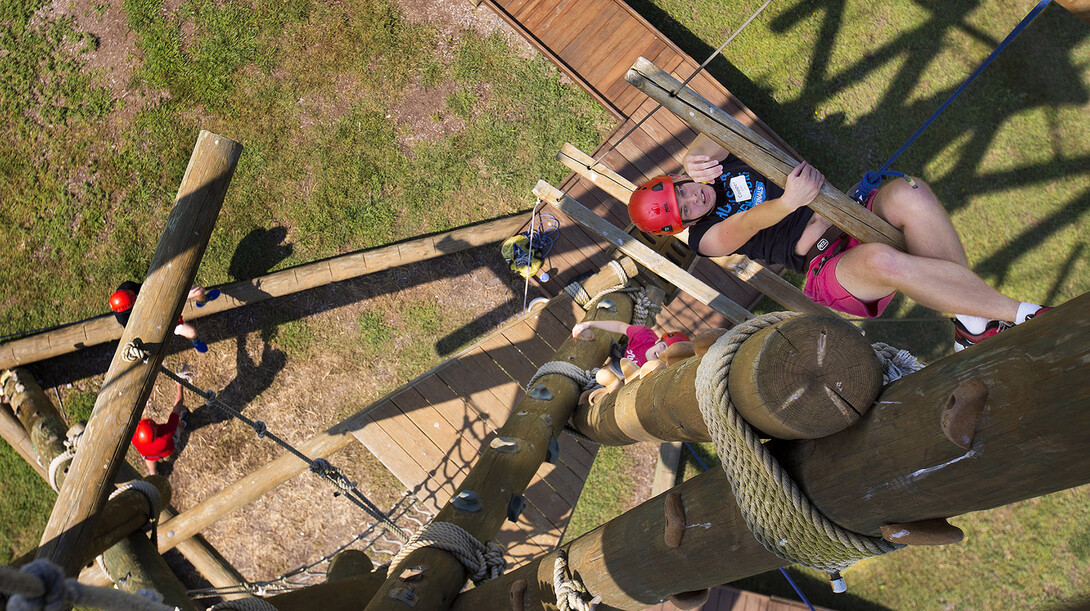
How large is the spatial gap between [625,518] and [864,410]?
110 centimetres

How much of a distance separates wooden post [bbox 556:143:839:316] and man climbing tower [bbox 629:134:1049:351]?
437 mm

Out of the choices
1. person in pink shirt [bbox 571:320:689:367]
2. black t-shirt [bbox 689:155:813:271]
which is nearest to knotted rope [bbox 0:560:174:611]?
person in pink shirt [bbox 571:320:689:367]

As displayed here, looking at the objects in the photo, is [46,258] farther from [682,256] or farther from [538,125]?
[682,256]

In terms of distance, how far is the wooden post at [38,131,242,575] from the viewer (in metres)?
3.26

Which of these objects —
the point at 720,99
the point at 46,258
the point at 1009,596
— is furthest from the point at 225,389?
the point at 1009,596

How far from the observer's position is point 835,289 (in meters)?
3.59

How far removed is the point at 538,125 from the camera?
6.88m

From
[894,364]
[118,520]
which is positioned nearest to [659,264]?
[894,364]

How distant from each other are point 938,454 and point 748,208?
3115 mm

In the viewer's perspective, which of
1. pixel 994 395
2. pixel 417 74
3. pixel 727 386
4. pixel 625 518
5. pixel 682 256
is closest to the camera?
pixel 994 395

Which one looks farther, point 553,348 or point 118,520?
point 553,348

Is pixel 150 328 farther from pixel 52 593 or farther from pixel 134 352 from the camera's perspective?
pixel 52 593

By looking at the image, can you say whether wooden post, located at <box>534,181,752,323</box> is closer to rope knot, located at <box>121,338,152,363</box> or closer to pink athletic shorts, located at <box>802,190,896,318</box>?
pink athletic shorts, located at <box>802,190,896,318</box>

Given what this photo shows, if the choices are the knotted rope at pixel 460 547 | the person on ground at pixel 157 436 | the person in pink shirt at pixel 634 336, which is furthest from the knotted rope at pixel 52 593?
the person on ground at pixel 157 436
